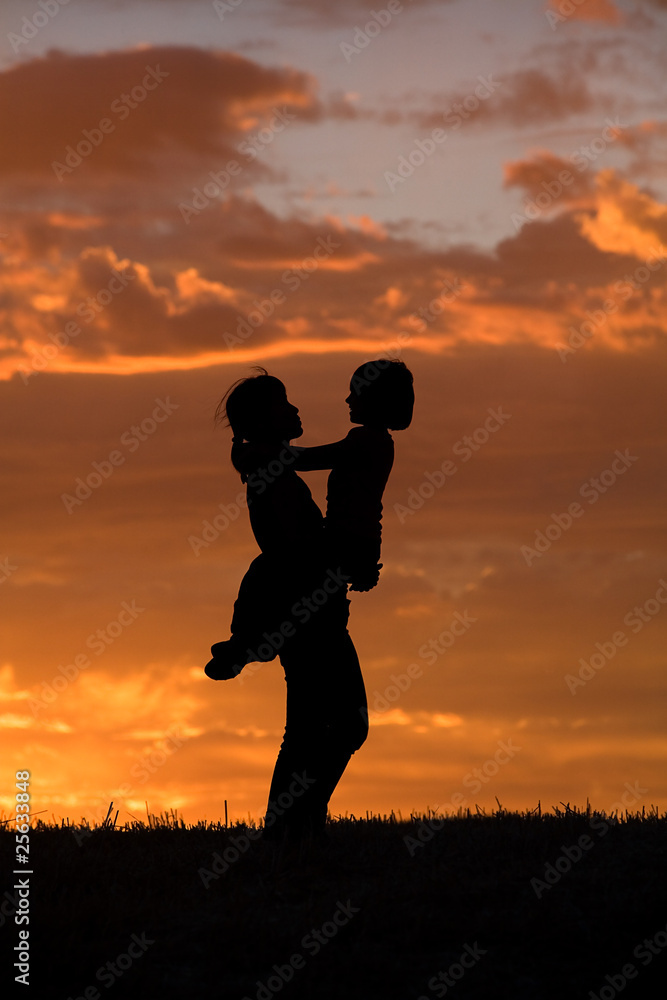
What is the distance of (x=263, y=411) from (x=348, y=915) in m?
3.32

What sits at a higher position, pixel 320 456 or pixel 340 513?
pixel 320 456

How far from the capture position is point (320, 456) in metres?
8.01

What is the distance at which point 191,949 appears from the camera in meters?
6.71

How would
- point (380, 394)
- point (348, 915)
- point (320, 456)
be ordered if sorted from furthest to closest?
1. point (380, 394)
2. point (320, 456)
3. point (348, 915)

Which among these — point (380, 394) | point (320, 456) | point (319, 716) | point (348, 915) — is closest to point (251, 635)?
point (319, 716)

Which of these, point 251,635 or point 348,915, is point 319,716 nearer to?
point 251,635

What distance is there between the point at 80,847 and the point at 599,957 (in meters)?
3.77

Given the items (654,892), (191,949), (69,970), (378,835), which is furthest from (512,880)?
(69,970)

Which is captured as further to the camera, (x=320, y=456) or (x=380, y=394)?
(x=380, y=394)

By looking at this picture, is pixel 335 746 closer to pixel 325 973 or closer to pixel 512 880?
pixel 512 880

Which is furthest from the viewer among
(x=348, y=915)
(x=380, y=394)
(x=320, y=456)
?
(x=380, y=394)

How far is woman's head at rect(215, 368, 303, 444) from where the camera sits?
820 cm

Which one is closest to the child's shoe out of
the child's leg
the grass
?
the child's leg

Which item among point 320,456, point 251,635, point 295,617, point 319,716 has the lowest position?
point 319,716
